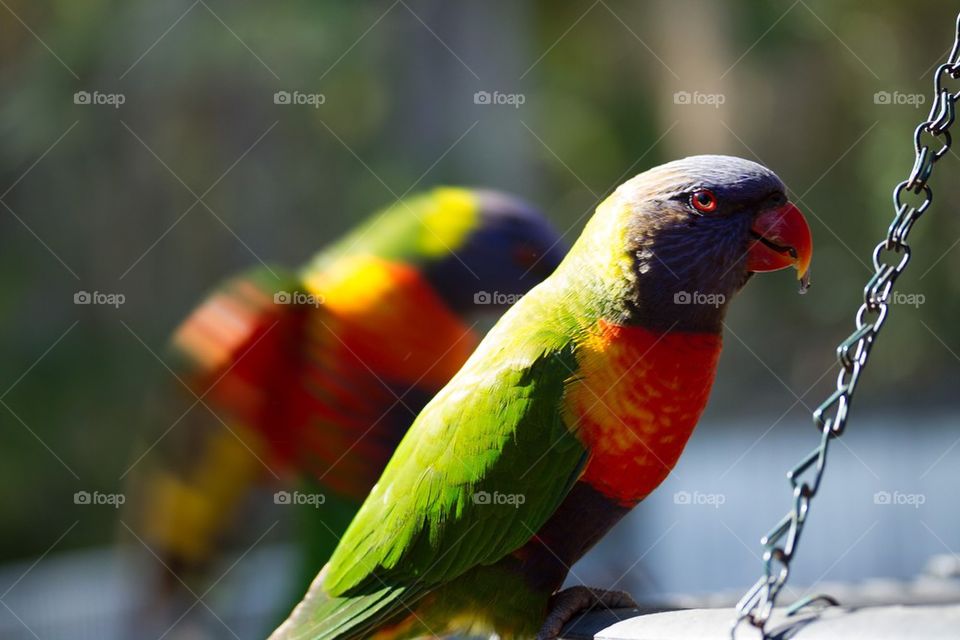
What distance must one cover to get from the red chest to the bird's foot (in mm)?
204

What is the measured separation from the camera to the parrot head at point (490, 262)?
12.4ft

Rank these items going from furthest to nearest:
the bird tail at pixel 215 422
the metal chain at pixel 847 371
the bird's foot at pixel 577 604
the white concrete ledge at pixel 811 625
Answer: the bird tail at pixel 215 422, the bird's foot at pixel 577 604, the metal chain at pixel 847 371, the white concrete ledge at pixel 811 625

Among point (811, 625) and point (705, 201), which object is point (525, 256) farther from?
point (811, 625)

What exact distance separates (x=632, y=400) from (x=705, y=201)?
1.46 ft

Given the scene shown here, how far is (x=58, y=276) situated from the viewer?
800 cm

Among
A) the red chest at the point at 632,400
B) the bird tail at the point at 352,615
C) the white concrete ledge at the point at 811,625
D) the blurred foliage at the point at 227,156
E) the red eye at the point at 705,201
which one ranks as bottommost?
the bird tail at the point at 352,615

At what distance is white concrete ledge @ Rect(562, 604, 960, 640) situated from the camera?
3.68 ft

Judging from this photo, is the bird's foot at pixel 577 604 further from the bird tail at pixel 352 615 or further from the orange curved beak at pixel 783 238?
the orange curved beak at pixel 783 238

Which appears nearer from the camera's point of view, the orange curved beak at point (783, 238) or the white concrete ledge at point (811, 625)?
the white concrete ledge at point (811, 625)

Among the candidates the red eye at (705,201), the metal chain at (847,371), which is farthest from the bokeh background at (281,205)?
the metal chain at (847,371)

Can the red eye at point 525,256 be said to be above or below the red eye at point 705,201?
above

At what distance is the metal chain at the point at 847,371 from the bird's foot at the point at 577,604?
0.55 metres

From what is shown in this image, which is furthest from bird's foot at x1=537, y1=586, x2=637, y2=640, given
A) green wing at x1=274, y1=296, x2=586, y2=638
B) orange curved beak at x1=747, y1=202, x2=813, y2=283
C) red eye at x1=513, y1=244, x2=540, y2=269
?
red eye at x1=513, y1=244, x2=540, y2=269

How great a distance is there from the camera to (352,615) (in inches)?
83.0
